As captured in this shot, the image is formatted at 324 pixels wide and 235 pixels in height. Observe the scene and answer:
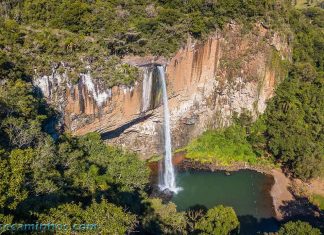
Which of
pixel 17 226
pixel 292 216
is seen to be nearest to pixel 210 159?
pixel 292 216

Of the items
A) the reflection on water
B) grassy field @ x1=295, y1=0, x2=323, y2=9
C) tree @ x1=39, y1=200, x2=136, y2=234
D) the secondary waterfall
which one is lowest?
the reflection on water

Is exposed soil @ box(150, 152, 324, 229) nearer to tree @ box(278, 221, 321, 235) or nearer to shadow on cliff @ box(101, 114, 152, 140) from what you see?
shadow on cliff @ box(101, 114, 152, 140)

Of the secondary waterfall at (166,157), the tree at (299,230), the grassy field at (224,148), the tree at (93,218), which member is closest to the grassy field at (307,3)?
the grassy field at (224,148)

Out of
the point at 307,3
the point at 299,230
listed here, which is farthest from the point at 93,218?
the point at 307,3

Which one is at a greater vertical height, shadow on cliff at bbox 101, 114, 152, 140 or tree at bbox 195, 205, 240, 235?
shadow on cliff at bbox 101, 114, 152, 140

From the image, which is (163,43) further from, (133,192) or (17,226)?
(17,226)

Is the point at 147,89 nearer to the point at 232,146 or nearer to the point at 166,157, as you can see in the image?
the point at 166,157

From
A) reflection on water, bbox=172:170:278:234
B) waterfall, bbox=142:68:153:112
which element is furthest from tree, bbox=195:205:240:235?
waterfall, bbox=142:68:153:112
